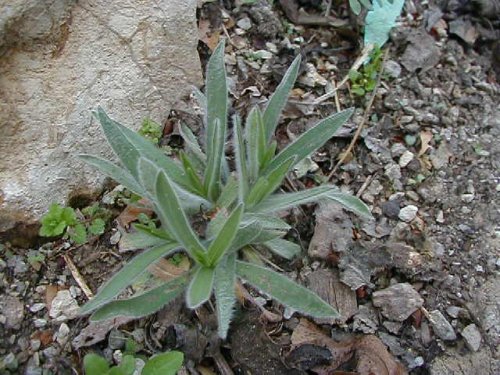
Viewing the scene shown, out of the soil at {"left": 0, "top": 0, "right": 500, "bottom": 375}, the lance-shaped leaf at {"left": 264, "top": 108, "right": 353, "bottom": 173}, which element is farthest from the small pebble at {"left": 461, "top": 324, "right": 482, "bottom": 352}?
the lance-shaped leaf at {"left": 264, "top": 108, "right": 353, "bottom": 173}

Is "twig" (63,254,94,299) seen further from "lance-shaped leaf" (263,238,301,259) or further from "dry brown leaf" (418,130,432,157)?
"dry brown leaf" (418,130,432,157)

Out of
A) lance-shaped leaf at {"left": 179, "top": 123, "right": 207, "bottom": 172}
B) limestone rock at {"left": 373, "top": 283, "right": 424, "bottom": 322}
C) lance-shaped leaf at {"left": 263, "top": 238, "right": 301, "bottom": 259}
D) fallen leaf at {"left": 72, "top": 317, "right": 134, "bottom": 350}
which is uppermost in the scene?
lance-shaped leaf at {"left": 179, "top": 123, "right": 207, "bottom": 172}

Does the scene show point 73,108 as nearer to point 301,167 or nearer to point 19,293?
point 19,293

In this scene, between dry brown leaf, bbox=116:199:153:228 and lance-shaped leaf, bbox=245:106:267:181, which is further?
dry brown leaf, bbox=116:199:153:228

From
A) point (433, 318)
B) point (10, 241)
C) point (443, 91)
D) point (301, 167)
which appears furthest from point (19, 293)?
point (443, 91)

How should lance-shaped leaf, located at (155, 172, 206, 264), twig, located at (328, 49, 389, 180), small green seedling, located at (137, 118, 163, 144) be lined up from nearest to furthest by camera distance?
1. lance-shaped leaf, located at (155, 172, 206, 264)
2. small green seedling, located at (137, 118, 163, 144)
3. twig, located at (328, 49, 389, 180)

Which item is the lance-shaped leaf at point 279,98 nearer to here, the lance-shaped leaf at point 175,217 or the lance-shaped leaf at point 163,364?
the lance-shaped leaf at point 175,217

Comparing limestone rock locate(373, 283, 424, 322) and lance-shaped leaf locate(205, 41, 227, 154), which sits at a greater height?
lance-shaped leaf locate(205, 41, 227, 154)
